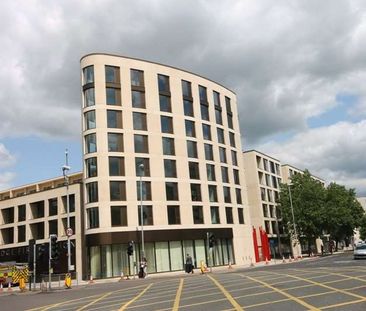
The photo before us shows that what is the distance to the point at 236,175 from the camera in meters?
65.3

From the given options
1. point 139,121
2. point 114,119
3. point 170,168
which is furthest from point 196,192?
point 114,119

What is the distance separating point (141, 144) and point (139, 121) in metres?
2.77

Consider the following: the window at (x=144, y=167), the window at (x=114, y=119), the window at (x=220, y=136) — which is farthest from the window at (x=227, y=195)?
the window at (x=114, y=119)

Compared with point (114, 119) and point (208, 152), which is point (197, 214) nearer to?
point (208, 152)

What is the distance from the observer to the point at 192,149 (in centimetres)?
5847

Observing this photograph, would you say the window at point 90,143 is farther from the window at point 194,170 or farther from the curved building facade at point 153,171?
the window at point 194,170

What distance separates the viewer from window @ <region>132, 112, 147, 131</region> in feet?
177

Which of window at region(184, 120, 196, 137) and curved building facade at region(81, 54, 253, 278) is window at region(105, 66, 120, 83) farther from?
window at region(184, 120, 196, 137)

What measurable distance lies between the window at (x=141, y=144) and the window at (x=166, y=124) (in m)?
2.87

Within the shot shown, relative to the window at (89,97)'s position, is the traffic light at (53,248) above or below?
below

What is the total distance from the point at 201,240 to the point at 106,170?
47.4 ft

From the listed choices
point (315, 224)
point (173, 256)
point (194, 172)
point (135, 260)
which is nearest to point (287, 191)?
point (315, 224)

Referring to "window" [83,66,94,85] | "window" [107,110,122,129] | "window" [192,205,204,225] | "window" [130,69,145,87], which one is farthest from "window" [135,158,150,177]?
"window" [83,66,94,85]

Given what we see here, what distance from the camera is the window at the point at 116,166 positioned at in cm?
5084
